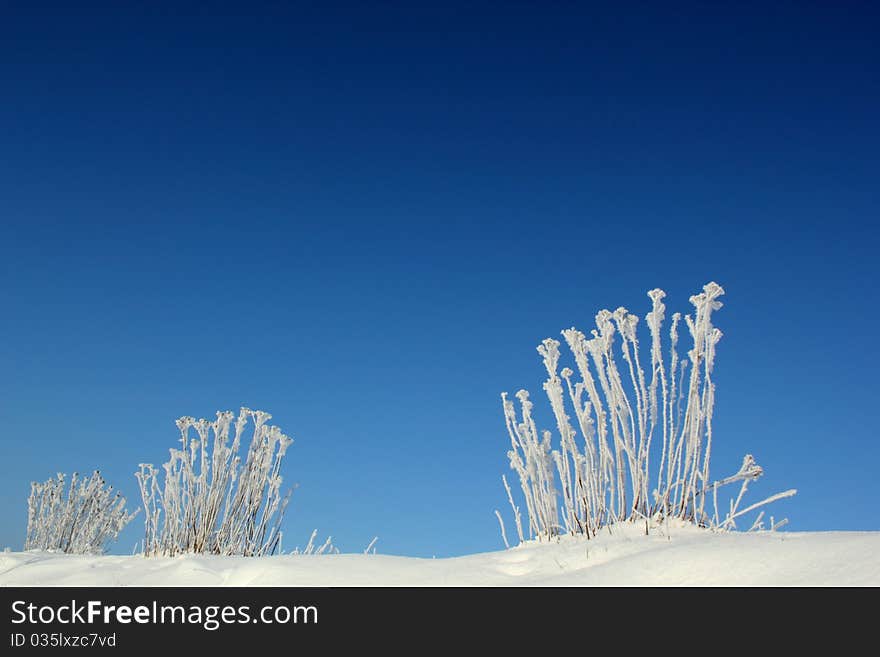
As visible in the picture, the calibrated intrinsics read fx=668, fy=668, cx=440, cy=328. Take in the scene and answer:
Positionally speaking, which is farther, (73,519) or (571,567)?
(73,519)

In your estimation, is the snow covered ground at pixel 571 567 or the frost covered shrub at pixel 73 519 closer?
the snow covered ground at pixel 571 567

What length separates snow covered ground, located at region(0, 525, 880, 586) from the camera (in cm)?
215

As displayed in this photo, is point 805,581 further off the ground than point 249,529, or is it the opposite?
point 249,529

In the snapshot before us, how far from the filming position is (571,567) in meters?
2.84

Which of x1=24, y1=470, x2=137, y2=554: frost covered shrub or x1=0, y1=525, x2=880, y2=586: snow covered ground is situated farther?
x1=24, y1=470, x2=137, y2=554: frost covered shrub

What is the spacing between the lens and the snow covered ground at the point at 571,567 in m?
2.15
